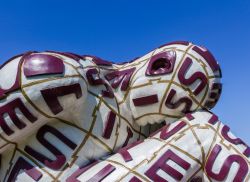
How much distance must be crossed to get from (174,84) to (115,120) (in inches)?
14.4

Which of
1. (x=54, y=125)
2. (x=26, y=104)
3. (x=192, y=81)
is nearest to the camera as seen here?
(x=26, y=104)

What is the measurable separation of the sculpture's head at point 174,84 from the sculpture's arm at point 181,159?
0.42ft

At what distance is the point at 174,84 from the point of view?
252 centimetres

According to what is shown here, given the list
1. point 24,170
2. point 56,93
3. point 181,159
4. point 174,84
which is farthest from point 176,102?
point 24,170

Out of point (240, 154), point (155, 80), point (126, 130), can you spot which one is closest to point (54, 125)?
point (126, 130)

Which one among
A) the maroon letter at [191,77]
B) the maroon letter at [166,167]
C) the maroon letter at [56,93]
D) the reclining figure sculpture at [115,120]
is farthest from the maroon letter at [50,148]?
the maroon letter at [191,77]

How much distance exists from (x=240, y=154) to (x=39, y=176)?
1000 millimetres

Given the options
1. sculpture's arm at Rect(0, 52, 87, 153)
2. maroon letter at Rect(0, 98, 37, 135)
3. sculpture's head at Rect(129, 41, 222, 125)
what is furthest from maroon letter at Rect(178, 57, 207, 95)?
maroon letter at Rect(0, 98, 37, 135)

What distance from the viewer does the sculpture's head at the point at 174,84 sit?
2.53 m

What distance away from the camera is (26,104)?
217 centimetres

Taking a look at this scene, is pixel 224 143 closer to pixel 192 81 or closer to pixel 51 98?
pixel 192 81

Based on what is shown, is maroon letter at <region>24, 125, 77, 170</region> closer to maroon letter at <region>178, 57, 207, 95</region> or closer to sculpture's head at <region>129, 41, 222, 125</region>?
sculpture's head at <region>129, 41, 222, 125</region>

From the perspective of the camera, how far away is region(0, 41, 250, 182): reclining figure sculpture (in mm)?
2215

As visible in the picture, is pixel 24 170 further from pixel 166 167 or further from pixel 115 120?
pixel 166 167
